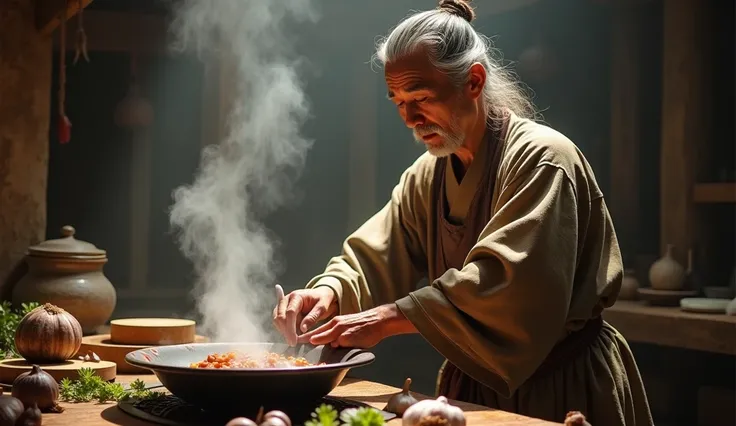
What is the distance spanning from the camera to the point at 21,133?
4.69m

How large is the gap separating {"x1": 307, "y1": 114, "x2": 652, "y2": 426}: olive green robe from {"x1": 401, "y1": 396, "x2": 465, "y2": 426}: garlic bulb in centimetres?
57

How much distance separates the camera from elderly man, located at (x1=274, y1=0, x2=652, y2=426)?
8.25ft

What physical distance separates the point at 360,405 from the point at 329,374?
0.19 m

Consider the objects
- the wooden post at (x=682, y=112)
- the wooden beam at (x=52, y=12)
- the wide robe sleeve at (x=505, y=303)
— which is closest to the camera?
the wide robe sleeve at (x=505, y=303)

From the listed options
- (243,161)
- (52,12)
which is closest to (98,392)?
(52,12)

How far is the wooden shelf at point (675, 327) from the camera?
5.10 meters

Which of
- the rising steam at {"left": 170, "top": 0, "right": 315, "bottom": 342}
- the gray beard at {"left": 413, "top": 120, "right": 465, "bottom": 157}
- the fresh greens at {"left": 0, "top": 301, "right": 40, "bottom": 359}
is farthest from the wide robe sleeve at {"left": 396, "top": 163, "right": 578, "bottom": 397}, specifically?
the fresh greens at {"left": 0, "top": 301, "right": 40, "bottom": 359}

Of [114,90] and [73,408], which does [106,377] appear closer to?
[73,408]

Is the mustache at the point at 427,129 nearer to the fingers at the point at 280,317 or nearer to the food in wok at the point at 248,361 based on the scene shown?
the fingers at the point at 280,317

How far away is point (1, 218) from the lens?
4629mm

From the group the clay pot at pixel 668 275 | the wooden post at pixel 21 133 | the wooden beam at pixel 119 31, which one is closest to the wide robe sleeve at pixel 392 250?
the wooden post at pixel 21 133

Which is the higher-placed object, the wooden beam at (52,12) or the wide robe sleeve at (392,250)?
the wooden beam at (52,12)

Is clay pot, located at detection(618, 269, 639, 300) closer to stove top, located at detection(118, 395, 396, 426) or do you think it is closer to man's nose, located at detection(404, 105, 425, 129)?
man's nose, located at detection(404, 105, 425, 129)

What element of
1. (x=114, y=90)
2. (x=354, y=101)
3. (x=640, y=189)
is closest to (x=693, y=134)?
(x=640, y=189)
